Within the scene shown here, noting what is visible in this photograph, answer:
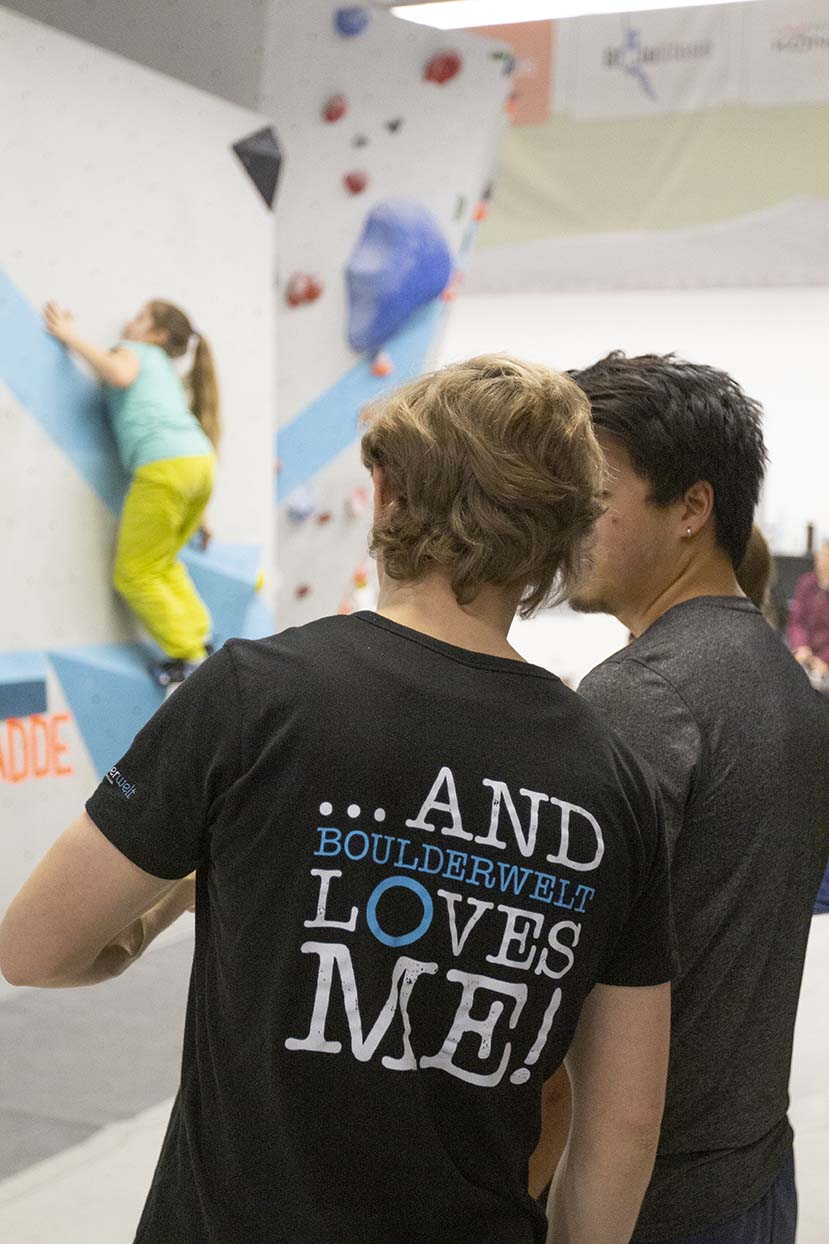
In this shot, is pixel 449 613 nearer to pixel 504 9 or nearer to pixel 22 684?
pixel 22 684

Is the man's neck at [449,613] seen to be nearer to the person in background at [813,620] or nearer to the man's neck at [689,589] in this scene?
the man's neck at [689,589]

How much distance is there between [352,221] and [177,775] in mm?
A: 4247

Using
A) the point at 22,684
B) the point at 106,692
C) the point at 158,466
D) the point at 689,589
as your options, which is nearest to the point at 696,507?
the point at 689,589

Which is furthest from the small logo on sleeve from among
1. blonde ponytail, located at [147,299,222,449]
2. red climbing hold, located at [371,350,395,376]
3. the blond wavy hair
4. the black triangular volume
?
red climbing hold, located at [371,350,395,376]

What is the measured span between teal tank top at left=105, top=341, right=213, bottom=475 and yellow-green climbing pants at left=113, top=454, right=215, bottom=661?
0.04 metres

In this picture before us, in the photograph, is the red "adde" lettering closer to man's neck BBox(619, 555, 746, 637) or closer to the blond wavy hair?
man's neck BBox(619, 555, 746, 637)

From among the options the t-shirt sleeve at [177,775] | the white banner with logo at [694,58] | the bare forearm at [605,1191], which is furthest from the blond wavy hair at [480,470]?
the white banner with logo at [694,58]

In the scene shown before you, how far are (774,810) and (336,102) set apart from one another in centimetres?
397

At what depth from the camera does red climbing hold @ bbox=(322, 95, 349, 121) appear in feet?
14.9

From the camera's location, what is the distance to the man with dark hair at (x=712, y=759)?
112 centimetres

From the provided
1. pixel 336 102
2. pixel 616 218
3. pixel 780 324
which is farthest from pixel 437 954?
pixel 780 324

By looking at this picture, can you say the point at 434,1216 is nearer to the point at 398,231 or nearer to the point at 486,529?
the point at 486,529

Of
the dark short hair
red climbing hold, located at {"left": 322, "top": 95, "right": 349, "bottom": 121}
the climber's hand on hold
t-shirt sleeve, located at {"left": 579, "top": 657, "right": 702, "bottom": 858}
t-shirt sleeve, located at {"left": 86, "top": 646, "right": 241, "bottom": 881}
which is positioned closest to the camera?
t-shirt sleeve, located at {"left": 86, "top": 646, "right": 241, "bottom": 881}

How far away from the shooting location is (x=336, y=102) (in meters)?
4.57
